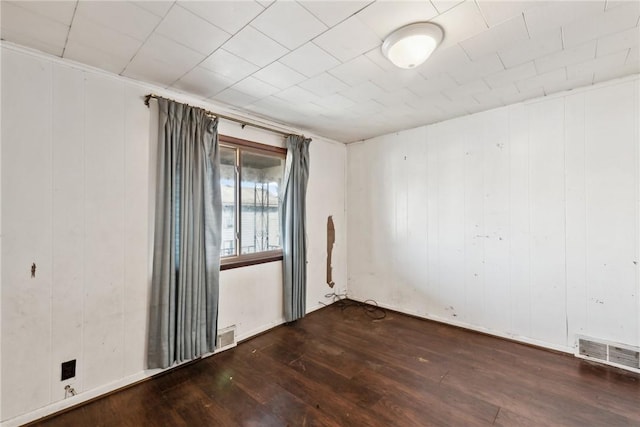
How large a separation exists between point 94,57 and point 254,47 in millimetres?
1128

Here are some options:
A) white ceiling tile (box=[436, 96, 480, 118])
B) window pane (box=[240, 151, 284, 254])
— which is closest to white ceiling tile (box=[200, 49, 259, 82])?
window pane (box=[240, 151, 284, 254])

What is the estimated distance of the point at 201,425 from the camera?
5.65 ft

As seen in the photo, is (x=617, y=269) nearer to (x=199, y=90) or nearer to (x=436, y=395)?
(x=436, y=395)

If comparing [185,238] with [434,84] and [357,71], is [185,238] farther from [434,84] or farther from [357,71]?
[434,84]

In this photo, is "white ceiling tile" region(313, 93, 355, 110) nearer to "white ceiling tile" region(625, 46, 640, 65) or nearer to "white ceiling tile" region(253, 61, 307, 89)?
"white ceiling tile" region(253, 61, 307, 89)

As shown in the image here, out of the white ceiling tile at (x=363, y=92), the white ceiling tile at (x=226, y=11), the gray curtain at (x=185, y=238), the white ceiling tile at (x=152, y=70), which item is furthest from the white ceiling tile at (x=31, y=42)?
the white ceiling tile at (x=363, y=92)

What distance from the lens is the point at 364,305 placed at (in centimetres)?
400

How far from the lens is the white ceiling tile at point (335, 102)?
259 cm

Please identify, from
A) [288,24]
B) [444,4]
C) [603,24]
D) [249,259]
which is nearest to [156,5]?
[288,24]

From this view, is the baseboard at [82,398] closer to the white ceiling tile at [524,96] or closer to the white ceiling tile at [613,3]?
the white ceiling tile at [613,3]

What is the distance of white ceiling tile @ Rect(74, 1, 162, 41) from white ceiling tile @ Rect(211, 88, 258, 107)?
0.84 metres

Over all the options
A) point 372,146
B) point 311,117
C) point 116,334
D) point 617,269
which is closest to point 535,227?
point 617,269

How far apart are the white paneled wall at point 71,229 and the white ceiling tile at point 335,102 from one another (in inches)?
54.8

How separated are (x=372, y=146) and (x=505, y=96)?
5.68ft
